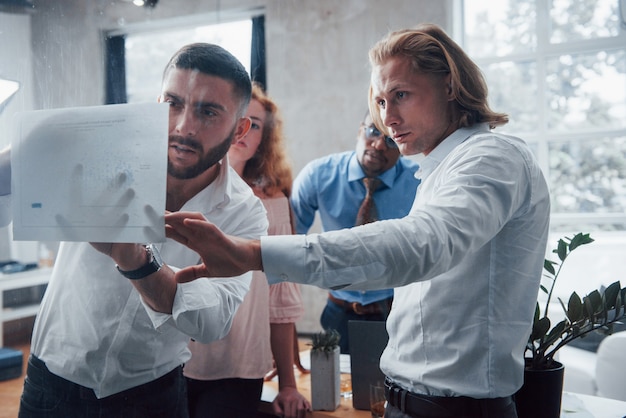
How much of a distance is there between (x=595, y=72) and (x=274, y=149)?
4.94ft

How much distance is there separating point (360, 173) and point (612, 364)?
42.8 inches

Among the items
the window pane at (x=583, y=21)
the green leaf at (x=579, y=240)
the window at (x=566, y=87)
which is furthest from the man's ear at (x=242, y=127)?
the window pane at (x=583, y=21)

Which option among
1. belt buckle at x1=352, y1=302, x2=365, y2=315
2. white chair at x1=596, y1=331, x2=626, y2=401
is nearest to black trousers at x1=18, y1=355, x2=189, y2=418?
belt buckle at x1=352, y1=302, x2=365, y2=315

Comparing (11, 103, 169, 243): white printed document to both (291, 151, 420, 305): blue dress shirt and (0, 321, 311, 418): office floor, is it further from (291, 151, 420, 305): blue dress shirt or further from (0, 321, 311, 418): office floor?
(291, 151, 420, 305): blue dress shirt

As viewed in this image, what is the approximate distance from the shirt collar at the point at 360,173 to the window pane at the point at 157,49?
50cm

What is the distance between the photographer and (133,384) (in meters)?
0.84

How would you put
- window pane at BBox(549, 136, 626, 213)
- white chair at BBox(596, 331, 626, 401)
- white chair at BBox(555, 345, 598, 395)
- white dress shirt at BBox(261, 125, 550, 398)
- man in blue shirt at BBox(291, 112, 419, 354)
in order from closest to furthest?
white dress shirt at BBox(261, 125, 550, 398) < man in blue shirt at BBox(291, 112, 419, 354) < white chair at BBox(596, 331, 626, 401) < white chair at BBox(555, 345, 598, 395) < window pane at BBox(549, 136, 626, 213)

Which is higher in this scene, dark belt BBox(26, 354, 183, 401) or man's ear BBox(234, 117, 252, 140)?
man's ear BBox(234, 117, 252, 140)

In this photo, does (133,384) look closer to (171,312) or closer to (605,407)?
(171,312)

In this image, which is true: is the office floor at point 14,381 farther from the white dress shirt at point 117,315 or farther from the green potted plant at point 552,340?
the green potted plant at point 552,340

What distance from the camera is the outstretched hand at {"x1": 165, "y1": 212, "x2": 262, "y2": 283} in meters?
0.61

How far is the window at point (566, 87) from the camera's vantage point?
5.94 feet

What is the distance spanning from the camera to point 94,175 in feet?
2.23

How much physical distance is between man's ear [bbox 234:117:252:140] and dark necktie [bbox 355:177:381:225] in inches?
16.3
